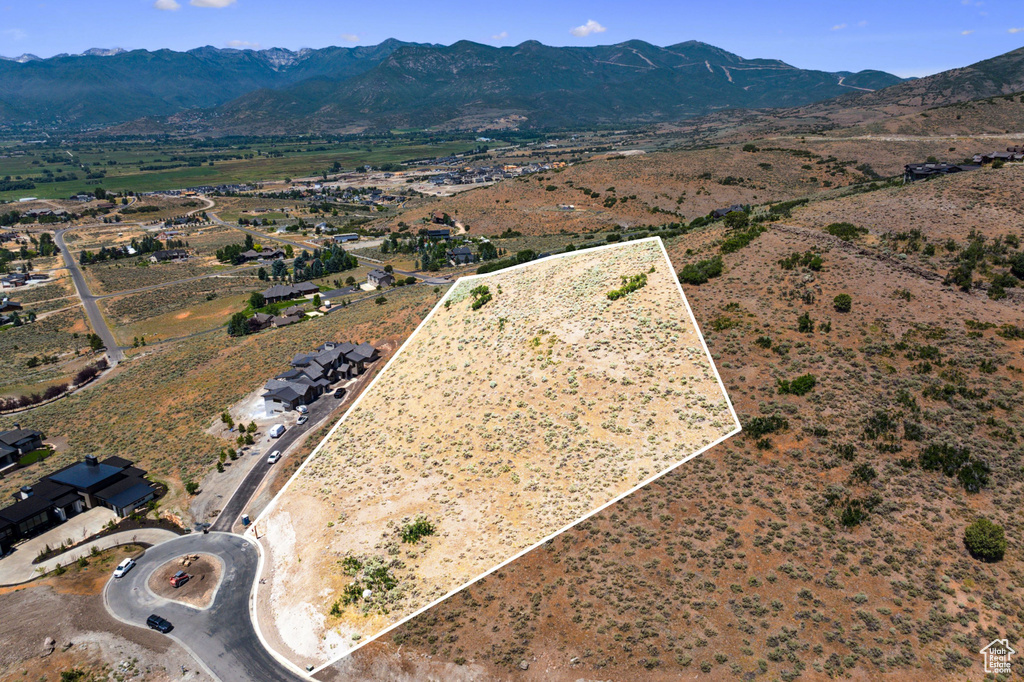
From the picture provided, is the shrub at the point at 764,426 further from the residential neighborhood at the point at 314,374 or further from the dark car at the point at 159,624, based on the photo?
the residential neighborhood at the point at 314,374

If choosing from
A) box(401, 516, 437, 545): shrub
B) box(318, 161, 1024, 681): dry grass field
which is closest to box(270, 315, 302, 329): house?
box(401, 516, 437, 545): shrub

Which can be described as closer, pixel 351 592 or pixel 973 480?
pixel 351 592

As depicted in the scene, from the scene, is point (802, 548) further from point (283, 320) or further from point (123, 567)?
point (283, 320)

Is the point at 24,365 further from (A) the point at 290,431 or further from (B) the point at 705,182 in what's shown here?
(B) the point at 705,182

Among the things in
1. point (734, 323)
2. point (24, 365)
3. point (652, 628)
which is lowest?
point (24, 365)

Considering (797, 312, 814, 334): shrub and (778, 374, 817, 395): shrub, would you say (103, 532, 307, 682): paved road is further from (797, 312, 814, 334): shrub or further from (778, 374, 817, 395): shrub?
(797, 312, 814, 334): shrub

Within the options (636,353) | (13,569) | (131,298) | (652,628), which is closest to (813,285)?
(636,353)

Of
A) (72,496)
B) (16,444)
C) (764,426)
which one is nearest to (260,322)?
(16,444)
